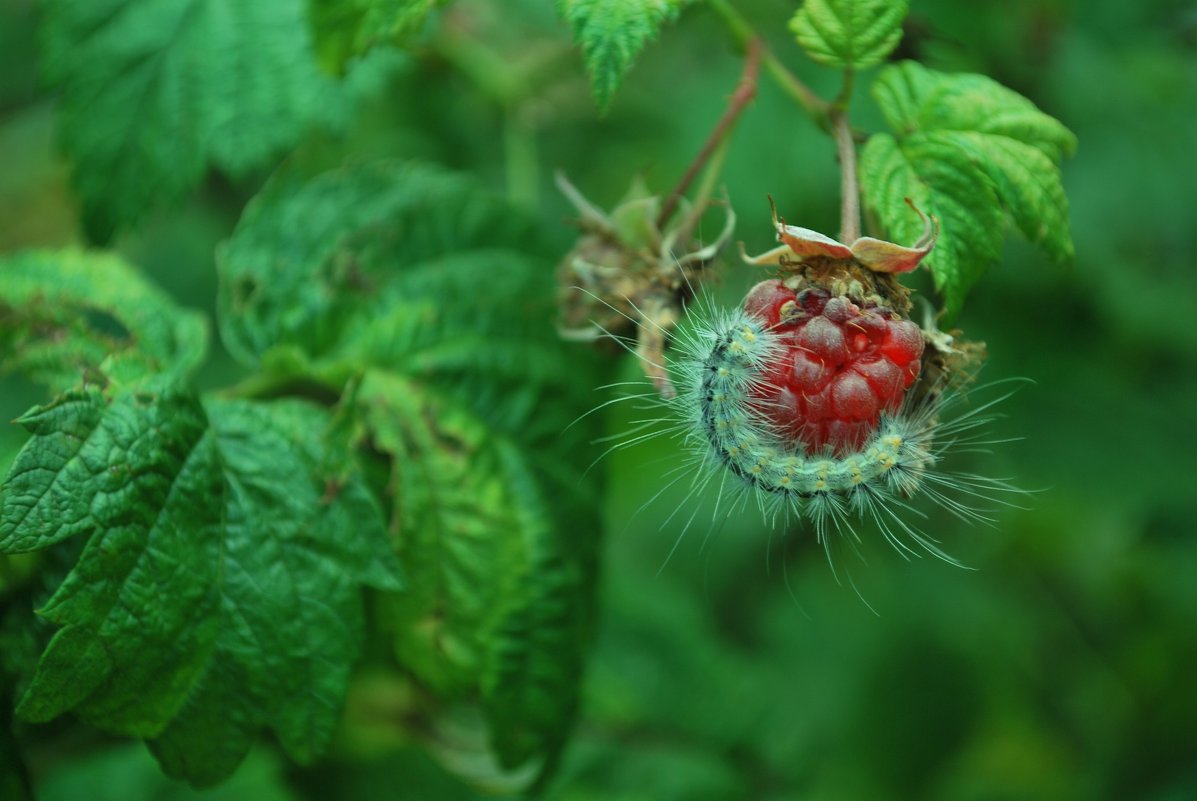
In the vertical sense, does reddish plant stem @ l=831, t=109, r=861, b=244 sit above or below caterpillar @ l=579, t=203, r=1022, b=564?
above

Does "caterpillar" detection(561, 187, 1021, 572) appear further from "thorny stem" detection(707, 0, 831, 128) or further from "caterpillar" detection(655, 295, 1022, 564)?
"thorny stem" detection(707, 0, 831, 128)

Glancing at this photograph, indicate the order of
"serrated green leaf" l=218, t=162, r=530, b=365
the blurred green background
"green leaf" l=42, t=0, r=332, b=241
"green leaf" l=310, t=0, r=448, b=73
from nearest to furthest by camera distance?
"green leaf" l=310, t=0, r=448, b=73, "serrated green leaf" l=218, t=162, r=530, b=365, "green leaf" l=42, t=0, r=332, b=241, the blurred green background

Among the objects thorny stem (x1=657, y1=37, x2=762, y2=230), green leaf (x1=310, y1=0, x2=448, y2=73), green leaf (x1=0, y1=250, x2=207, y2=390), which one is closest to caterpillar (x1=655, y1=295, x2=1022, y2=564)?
thorny stem (x1=657, y1=37, x2=762, y2=230)

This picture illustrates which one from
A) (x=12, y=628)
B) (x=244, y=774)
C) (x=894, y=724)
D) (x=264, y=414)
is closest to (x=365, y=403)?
(x=264, y=414)

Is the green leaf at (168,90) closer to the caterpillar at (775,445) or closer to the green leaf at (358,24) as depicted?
the green leaf at (358,24)

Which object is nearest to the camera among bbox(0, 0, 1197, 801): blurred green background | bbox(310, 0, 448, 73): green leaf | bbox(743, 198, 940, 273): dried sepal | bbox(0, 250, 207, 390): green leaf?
bbox(743, 198, 940, 273): dried sepal

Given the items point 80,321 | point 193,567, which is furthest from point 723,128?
point 80,321

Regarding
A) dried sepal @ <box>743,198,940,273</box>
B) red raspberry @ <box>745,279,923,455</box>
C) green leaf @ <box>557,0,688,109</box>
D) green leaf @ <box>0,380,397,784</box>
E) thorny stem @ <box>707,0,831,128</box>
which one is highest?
green leaf @ <box>557,0,688,109</box>

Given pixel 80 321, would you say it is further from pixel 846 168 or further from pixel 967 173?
pixel 967 173
